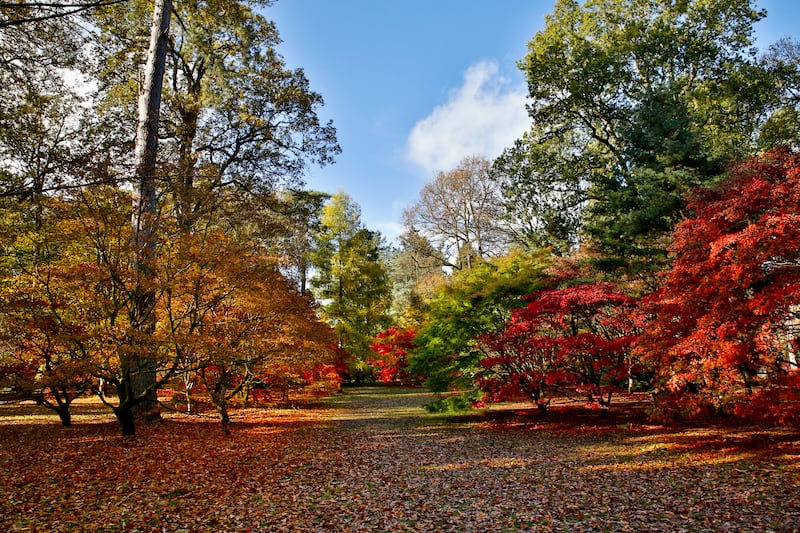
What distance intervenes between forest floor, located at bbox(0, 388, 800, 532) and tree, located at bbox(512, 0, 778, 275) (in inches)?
295

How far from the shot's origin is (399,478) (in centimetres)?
680

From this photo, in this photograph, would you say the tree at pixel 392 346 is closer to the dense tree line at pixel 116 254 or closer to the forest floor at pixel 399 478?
the dense tree line at pixel 116 254

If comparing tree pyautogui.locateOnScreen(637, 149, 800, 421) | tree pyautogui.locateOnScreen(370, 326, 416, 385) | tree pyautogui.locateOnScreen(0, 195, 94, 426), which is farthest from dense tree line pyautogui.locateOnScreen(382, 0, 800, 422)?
tree pyautogui.locateOnScreen(0, 195, 94, 426)

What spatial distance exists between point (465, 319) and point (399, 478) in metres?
6.20

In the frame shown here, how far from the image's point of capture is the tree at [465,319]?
1220 centimetres

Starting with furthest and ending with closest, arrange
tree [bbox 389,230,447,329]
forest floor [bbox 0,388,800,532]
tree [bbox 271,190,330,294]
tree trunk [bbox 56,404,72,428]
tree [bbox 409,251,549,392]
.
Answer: tree [bbox 389,230,447,329] → tree [bbox 271,190,330,294] → tree [bbox 409,251,549,392] → tree trunk [bbox 56,404,72,428] → forest floor [bbox 0,388,800,532]

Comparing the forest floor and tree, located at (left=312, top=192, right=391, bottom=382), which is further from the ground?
tree, located at (left=312, top=192, right=391, bottom=382)

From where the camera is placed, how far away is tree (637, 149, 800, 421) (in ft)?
19.6

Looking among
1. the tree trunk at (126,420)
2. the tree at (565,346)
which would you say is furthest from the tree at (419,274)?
the tree trunk at (126,420)

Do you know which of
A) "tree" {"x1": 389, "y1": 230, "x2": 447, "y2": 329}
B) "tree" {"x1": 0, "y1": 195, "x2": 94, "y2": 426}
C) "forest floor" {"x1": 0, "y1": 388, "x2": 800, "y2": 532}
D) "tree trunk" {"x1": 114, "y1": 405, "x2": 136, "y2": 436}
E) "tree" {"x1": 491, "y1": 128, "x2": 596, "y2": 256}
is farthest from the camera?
"tree" {"x1": 389, "y1": 230, "x2": 447, "y2": 329}

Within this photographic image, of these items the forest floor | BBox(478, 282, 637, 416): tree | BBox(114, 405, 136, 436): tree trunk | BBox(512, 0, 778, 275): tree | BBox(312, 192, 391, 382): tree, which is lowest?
the forest floor

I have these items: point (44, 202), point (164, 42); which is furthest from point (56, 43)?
point (164, 42)

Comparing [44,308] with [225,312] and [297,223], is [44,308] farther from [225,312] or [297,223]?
[297,223]

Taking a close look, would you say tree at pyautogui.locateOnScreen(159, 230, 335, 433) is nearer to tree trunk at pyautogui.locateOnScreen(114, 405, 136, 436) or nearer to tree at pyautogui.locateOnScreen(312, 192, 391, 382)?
tree trunk at pyautogui.locateOnScreen(114, 405, 136, 436)
